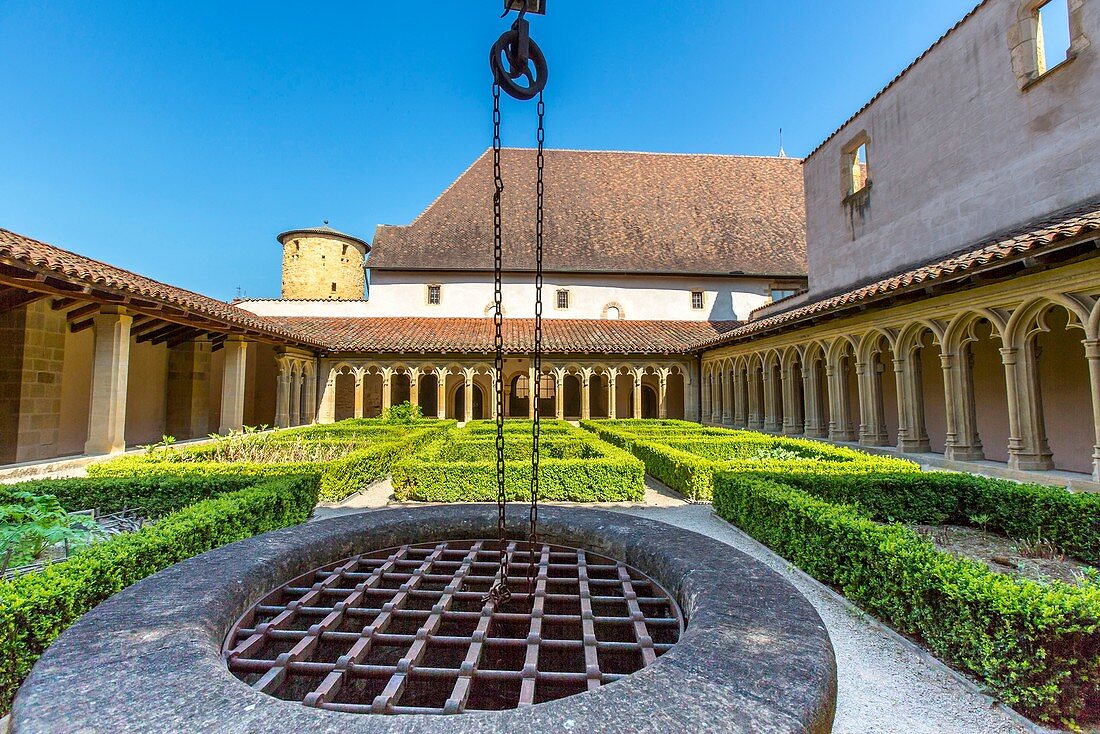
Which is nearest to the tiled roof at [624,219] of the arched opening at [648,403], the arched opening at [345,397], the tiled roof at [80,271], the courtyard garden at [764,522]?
the arched opening at [345,397]

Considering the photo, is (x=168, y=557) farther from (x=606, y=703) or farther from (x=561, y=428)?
(x=561, y=428)

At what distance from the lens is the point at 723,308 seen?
912 inches

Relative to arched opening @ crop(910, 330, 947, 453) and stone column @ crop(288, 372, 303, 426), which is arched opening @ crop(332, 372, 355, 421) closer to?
stone column @ crop(288, 372, 303, 426)

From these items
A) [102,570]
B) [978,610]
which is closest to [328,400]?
[102,570]

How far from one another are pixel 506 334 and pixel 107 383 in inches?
479

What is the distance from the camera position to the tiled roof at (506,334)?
19172 millimetres

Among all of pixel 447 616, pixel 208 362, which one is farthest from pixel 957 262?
pixel 208 362

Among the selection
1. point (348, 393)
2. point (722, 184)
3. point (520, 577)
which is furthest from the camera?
point (722, 184)

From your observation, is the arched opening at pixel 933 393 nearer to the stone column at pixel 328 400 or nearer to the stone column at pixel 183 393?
the stone column at pixel 328 400

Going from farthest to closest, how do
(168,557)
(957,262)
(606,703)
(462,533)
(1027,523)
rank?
(957,262)
(1027,523)
(168,557)
(462,533)
(606,703)

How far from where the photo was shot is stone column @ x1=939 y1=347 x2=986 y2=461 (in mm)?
9094

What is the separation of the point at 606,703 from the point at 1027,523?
20.3 feet

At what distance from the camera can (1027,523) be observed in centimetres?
534

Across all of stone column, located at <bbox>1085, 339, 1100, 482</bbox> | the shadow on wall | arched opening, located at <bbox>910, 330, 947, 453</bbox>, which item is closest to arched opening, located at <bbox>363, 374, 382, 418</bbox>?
the shadow on wall
